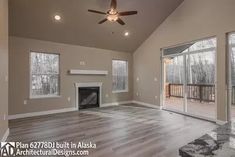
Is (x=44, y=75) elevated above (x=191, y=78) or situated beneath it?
elevated above

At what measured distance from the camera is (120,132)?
4.00 metres

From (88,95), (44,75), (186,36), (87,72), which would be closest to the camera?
(186,36)

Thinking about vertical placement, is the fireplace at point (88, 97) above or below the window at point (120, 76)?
below

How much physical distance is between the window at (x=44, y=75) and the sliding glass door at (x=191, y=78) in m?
4.18

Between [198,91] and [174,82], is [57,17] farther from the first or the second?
[198,91]

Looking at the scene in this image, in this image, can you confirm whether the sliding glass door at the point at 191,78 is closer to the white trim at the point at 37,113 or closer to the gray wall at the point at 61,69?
the gray wall at the point at 61,69

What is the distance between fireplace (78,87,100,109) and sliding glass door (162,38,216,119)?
2.82 meters

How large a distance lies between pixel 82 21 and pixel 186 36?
11.3 ft

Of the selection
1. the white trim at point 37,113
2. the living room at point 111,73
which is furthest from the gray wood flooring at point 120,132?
the white trim at point 37,113

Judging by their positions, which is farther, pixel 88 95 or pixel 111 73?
pixel 111 73

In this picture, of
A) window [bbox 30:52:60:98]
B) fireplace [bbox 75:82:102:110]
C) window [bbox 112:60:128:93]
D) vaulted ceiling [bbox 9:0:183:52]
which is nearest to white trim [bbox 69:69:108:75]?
fireplace [bbox 75:82:102:110]

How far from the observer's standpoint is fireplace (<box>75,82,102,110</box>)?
22.2 feet

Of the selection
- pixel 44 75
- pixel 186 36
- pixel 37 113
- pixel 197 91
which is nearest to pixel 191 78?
Result: pixel 197 91

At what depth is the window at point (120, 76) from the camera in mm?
8039
